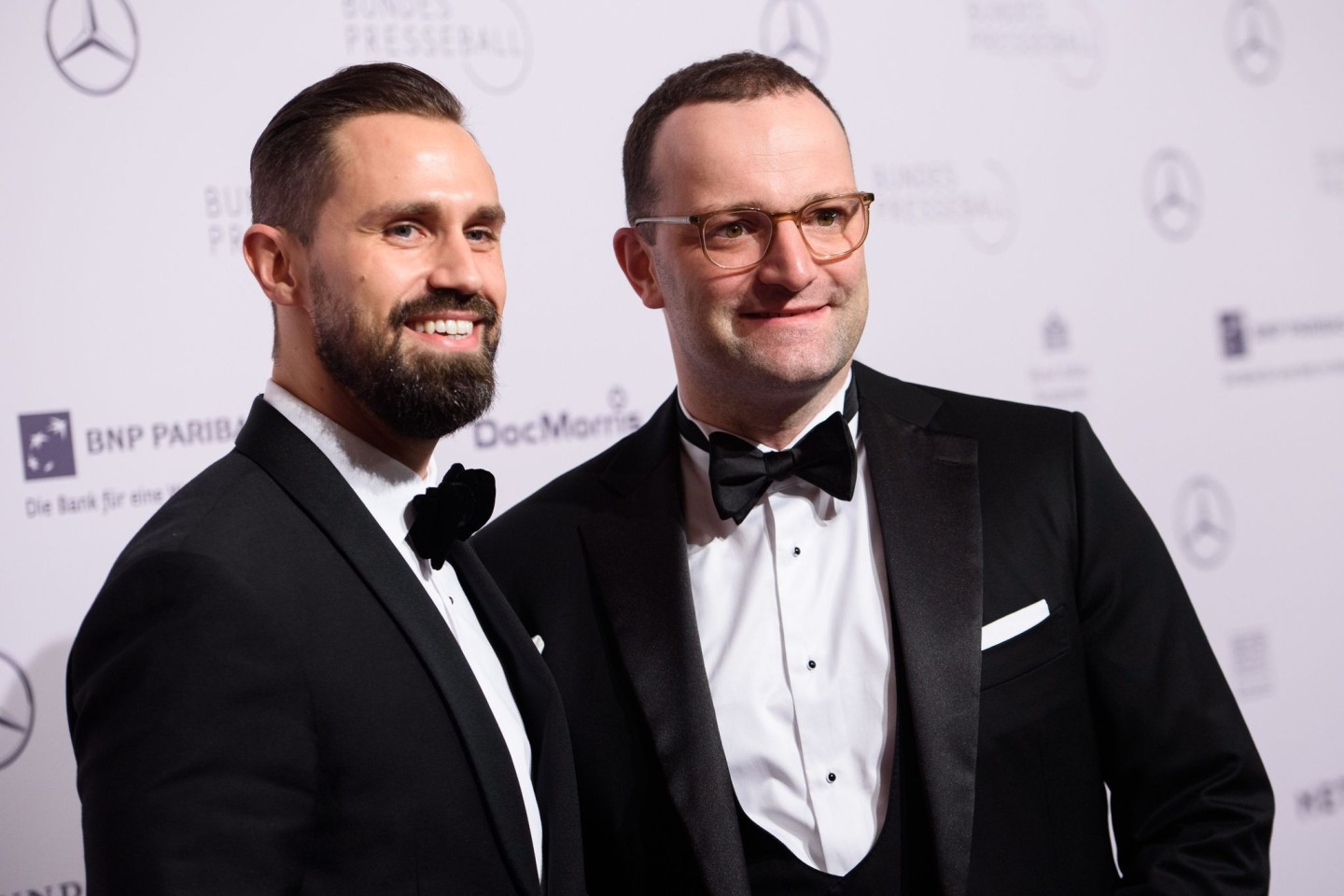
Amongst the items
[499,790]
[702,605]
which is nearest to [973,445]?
[702,605]

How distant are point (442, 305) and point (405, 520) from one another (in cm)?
27

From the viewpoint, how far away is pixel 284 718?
1.30 m

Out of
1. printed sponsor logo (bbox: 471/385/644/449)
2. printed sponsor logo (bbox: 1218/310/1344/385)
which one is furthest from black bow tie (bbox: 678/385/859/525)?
printed sponsor logo (bbox: 1218/310/1344/385)

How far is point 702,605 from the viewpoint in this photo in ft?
6.18

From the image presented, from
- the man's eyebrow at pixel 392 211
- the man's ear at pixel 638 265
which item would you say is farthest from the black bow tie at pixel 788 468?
the man's eyebrow at pixel 392 211

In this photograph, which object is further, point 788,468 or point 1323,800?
point 1323,800

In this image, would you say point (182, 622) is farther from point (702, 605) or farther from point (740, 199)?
point (740, 199)

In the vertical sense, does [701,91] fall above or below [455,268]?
above

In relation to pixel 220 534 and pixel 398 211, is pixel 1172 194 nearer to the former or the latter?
pixel 398 211

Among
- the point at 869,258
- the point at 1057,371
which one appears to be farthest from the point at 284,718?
the point at 1057,371

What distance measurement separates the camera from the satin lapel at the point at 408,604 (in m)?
1.46

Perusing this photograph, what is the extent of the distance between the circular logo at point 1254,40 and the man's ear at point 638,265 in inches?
91.7

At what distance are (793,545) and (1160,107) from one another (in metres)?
2.20

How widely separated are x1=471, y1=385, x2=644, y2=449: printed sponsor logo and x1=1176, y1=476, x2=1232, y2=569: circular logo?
156cm
